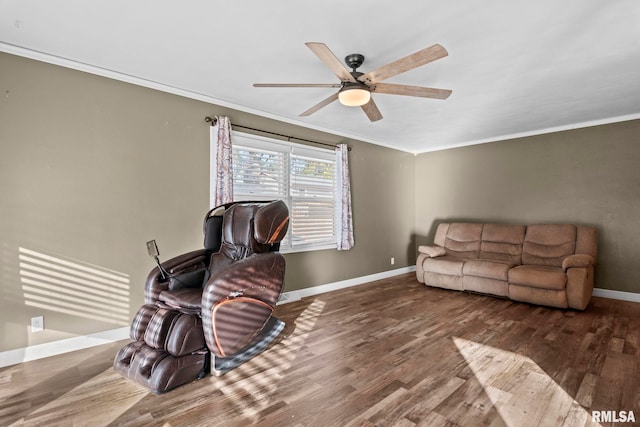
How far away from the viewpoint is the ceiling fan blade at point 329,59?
78.3 inches

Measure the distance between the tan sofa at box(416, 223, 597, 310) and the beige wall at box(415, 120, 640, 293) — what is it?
42cm

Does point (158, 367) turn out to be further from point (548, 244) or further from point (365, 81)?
point (548, 244)

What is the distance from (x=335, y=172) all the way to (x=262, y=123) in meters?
1.42

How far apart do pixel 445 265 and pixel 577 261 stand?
5.21ft

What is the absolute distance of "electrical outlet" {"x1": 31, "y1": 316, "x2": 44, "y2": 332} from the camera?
101 inches

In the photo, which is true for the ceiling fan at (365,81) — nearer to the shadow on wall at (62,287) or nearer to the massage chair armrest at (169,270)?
the massage chair armrest at (169,270)

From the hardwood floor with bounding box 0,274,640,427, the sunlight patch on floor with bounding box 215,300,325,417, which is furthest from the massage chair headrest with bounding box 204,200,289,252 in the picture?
the hardwood floor with bounding box 0,274,640,427

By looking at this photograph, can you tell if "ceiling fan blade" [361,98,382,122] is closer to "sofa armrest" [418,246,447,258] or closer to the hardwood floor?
the hardwood floor

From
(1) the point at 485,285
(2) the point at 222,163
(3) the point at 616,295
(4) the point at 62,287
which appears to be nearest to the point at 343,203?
(2) the point at 222,163

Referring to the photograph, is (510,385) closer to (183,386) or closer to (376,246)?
(183,386)

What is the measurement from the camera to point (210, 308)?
2135 millimetres

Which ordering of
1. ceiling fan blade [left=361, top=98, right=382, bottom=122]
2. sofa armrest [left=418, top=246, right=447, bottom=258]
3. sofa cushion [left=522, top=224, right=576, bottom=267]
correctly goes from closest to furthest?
ceiling fan blade [left=361, top=98, right=382, bottom=122]
sofa cushion [left=522, top=224, right=576, bottom=267]
sofa armrest [left=418, top=246, right=447, bottom=258]

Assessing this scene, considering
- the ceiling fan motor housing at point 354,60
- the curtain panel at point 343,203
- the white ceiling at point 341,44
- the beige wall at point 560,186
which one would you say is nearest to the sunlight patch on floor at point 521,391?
the curtain panel at point 343,203

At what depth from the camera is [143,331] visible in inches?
90.7
